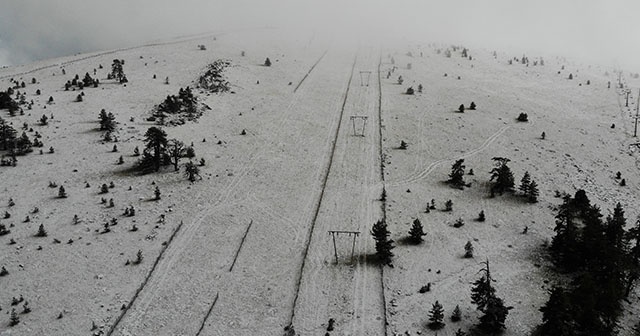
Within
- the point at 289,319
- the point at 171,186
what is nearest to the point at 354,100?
the point at 171,186

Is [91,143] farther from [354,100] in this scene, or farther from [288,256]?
Answer: [354,100]

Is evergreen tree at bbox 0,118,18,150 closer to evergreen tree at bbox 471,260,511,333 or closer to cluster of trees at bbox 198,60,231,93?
cluster of trees at bbox 198,60,231,93

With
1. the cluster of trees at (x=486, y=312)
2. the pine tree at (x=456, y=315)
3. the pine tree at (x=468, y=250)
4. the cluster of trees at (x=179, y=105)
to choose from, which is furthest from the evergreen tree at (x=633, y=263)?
the cluster of trees at (x=179, y=105)

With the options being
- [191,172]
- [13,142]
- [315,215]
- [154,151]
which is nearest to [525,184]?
[315,215]

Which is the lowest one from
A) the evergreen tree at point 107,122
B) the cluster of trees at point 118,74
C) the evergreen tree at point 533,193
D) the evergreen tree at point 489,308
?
the evergreen tree at point 489,308

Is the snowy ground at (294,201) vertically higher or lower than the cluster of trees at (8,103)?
lower

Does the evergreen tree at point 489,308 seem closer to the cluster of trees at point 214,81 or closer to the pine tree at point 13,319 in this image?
the pine tree at point 13,319
